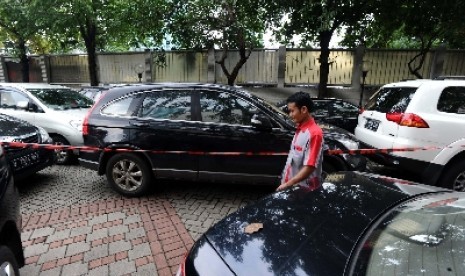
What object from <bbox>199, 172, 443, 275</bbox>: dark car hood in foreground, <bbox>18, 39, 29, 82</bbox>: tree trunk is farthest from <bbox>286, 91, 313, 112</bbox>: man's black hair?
<bbox>18, 39, 29, 82</bbox>: tree trunk

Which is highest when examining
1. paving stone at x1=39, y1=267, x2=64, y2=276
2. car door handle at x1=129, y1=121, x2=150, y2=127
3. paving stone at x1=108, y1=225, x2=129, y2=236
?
car door handle at x1=129, y1=121, x2=150, y2=127

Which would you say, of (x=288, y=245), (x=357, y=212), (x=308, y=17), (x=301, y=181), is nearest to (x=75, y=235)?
(x=301, y=181)

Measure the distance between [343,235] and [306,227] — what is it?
0.69 feet

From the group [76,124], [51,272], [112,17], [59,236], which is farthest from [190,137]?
[112,17]

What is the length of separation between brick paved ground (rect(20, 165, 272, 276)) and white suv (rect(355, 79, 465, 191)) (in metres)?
2.06

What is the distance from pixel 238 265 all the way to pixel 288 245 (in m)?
0.27

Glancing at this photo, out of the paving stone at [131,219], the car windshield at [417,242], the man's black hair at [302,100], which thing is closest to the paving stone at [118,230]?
the paving stone at [131,219]

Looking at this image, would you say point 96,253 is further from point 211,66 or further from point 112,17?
point 211,66

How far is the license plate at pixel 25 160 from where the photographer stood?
4402 millimetres

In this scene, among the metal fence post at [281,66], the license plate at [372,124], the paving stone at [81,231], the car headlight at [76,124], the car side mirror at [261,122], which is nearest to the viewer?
the paving stone at [81,231]

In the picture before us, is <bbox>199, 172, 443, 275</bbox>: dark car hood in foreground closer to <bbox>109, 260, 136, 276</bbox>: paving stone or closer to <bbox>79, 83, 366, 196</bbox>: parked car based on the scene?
<bbox>109, 260, 136, 276</bbox>: paving stone

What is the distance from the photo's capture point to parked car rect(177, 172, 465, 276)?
1360 millimetres

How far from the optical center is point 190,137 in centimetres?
436

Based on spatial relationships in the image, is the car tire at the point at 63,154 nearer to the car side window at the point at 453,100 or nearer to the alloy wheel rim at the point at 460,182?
the car side window at the point at 453,100
